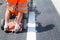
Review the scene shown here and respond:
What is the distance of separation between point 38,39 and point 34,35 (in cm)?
25

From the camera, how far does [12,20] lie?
6168 mm

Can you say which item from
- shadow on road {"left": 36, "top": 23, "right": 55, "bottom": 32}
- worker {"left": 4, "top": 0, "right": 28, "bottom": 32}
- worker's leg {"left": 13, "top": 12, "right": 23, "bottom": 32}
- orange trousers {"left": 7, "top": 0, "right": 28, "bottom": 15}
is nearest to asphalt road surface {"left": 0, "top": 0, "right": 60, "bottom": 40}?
shadow on road {"left": 36, "top": 23, "right": 55, "bottom": 32}

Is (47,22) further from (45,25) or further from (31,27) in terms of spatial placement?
(31,27)

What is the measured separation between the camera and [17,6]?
5777 mm

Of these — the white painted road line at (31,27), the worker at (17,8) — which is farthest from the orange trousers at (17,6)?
the white painted road line at (31,27)

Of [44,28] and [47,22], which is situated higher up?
[47,22]

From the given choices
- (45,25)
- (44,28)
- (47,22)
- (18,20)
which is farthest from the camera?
(47,22)

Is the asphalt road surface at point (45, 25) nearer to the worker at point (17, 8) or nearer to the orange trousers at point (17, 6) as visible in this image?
the worker at point (17, 8)

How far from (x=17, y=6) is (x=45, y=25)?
933 mm

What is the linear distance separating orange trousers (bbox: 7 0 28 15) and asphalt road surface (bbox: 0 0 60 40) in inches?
24.3

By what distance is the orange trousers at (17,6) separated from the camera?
18.7 feet

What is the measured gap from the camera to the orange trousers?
5693mm

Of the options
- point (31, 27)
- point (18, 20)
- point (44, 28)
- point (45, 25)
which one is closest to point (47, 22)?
point (45, 25)

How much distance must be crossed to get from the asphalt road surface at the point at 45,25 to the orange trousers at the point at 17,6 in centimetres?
62
